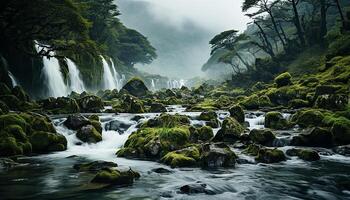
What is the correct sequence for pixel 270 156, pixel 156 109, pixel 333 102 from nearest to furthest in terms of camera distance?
pixel 270 156 → pixel 333 102 → pixel 156 109

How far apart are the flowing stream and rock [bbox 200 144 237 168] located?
0.39m

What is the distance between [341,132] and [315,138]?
121 centimetres

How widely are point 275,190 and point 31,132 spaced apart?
11.9 metres

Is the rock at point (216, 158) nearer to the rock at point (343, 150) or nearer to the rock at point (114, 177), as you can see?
the rock at point (114, 177)

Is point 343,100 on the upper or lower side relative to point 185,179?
upper

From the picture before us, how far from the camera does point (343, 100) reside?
2361cm

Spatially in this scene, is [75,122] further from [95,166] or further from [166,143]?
[95,166]

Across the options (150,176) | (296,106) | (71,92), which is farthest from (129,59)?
(150,176)

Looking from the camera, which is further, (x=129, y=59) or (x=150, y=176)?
(x=129, y=59)

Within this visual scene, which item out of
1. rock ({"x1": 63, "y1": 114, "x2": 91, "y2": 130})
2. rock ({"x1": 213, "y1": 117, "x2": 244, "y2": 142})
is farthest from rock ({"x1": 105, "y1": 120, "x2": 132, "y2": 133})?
rock ({"x1": 213, "y1": 117, "x2": 244, "y2": 142})

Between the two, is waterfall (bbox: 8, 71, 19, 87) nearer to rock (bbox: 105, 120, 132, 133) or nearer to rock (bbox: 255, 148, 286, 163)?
rock (bbox: 105, 120, 132, 133)

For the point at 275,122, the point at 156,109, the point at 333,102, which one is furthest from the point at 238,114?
the point at 156,109

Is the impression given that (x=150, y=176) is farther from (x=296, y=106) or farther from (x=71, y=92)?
(x=71, y=92)

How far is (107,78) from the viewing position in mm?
68750
